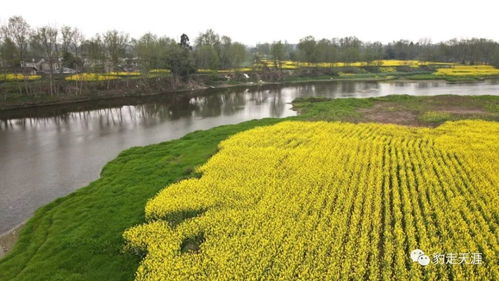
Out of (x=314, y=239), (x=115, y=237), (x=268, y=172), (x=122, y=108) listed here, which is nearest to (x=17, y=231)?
(x=115, y=237)

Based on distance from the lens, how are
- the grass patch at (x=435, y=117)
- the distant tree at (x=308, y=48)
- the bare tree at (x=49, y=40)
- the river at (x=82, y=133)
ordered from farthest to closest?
1. the distant tree at (x=308, y=48)
2. the bare tree at (x=49, y=40)
3. the grass patch at (x=435, y=117)
4. the river at (x=82, y=133)

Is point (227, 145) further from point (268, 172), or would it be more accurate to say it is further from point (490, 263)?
point (490, 263)

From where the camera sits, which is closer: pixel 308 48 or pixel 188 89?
pixel 188 89

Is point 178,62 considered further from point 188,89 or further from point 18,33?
point 18,33

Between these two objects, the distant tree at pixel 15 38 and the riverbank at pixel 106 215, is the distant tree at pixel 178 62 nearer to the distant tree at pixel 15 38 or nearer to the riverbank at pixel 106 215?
the distant tree at pixel 15 38

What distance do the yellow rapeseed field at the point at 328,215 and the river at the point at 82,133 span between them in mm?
8492

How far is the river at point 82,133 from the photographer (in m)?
19.3

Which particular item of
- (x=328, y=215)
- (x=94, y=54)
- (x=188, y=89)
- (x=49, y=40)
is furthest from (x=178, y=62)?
(x=328, y=215)

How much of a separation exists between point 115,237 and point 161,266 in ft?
10.6

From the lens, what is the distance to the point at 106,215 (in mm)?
14570

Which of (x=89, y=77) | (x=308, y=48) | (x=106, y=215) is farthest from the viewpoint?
(x=308, y=48)

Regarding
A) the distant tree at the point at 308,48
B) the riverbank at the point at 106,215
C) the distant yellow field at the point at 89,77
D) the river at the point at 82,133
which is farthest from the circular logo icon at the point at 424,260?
the distant tree at the point at 308,48
